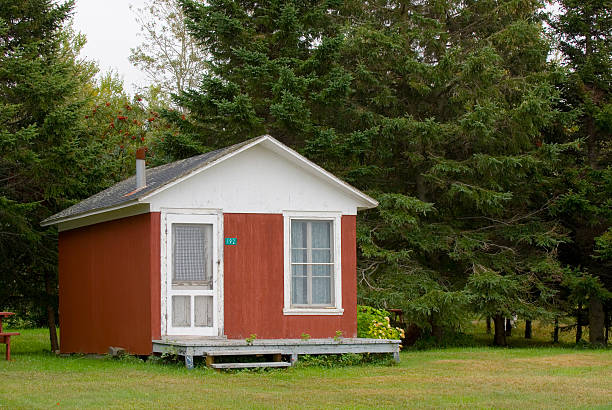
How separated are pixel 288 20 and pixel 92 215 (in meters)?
8.88

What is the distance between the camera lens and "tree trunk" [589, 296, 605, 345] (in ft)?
75.4

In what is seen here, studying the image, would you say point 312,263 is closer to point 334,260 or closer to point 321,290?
point 334,260

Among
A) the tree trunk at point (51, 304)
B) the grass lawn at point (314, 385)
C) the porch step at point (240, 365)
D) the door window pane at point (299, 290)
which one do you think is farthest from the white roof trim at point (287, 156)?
the tree trunk at point (51, 304)

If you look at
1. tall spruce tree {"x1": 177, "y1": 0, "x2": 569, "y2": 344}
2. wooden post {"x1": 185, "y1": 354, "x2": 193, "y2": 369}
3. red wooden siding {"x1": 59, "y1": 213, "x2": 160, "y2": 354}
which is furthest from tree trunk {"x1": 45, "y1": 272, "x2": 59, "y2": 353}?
wooden post {"x1": 185, "y1": 354, "x2": 193, "y2": 369}

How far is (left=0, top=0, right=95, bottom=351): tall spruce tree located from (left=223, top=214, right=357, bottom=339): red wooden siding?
493 cm

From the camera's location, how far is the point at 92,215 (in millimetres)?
17297

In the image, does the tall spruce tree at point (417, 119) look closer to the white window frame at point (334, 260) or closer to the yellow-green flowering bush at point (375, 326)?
the yellow-green flowering bush at point (375, 326)

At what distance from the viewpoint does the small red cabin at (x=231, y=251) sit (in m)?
15.4

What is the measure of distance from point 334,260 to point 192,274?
8.89 feet

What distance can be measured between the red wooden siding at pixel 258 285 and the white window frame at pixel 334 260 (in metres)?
0.09

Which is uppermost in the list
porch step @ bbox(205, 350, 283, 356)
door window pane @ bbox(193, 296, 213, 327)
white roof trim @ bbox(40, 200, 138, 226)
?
white roof trim @ bbox(40, 200, 138, 226)

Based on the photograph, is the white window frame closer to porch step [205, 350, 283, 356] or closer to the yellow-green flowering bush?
the yellow-green flowering bush

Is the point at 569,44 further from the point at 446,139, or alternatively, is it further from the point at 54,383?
the point at 54,383

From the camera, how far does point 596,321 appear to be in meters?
23.0
